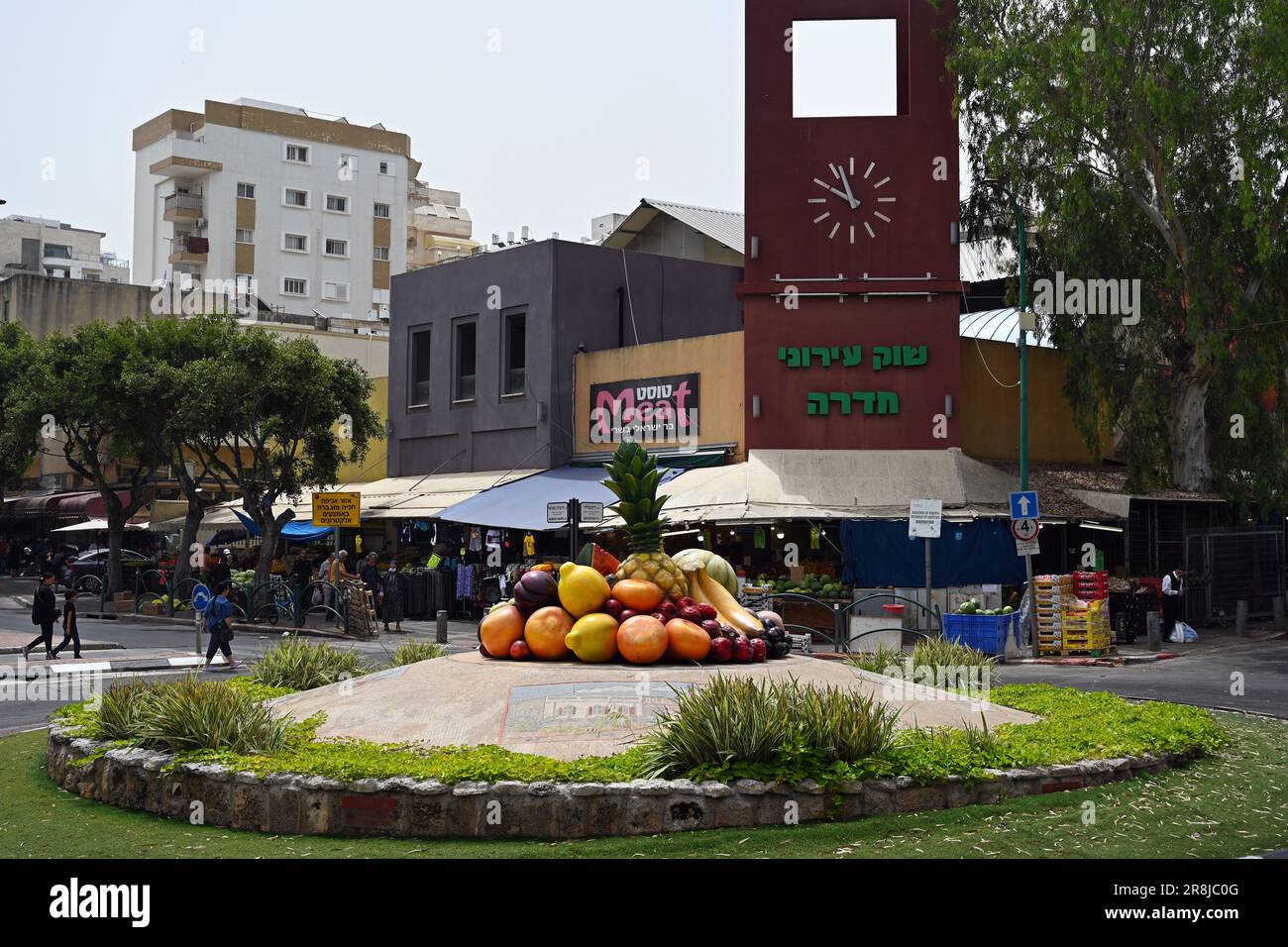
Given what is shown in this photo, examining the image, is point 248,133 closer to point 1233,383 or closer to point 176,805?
point 1233,383

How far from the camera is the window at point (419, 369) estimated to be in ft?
135

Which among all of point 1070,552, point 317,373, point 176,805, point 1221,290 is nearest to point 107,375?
point 317,373

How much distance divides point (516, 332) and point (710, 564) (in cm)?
2534

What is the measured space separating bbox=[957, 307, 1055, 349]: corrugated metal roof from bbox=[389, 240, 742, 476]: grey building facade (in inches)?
287

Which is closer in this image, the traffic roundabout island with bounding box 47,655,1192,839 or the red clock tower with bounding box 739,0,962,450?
the traffic roundabout island with bounding box 47,655,1192,839

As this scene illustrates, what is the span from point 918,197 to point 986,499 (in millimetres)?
7137

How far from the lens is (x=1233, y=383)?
30.1 m

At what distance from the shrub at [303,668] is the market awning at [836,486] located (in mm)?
12872

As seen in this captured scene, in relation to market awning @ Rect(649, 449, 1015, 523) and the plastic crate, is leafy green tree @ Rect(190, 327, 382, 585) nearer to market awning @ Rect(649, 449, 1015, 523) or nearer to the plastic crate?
market awning @ Rect(649, 449, 1015, 523)

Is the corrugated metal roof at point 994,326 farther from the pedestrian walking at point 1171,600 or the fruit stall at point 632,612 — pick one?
the fruit stall at point 632,612

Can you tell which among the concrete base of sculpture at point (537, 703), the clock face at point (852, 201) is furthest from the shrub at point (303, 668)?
the clock face at point (852, 201)

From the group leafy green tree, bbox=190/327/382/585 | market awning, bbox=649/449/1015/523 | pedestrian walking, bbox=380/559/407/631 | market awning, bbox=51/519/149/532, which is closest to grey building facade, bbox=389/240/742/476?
leafy green tree, bbox=190/327/382/585

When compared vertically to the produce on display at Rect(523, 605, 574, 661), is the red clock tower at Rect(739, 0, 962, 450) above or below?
above

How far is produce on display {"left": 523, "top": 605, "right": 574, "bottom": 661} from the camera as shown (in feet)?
40.4
